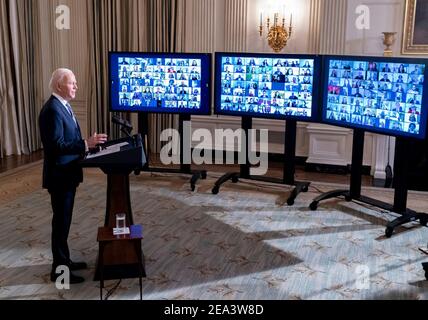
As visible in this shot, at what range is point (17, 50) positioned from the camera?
24.2 ft

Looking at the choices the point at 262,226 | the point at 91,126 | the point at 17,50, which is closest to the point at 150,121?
the point at 91,126

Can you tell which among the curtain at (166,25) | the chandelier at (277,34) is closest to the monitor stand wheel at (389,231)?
the chandelier at (277,34)

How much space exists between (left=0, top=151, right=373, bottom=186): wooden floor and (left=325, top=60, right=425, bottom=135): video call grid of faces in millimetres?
1363

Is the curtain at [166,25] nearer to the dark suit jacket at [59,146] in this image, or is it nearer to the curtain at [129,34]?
the curtain at [129,34]

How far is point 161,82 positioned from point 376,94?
2.31m

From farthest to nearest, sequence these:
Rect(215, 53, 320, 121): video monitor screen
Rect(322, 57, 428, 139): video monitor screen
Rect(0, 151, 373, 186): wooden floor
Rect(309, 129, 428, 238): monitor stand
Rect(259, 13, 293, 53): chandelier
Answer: Rect(259, 13, 293, 53): chandelier, Rect(0, 151, 373, 186): wooden floor, Rect(215, 53, 320, 121): video monitor screen, Rect(309, 129, 428, 238): monitor stand, Rect(322, 57, 428, 139): video monitor screen

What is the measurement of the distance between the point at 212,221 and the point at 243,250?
2.37 feet

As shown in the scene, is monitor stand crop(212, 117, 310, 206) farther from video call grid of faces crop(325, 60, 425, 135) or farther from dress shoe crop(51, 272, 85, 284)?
dress shoe crop(51, 272, 85, 284)

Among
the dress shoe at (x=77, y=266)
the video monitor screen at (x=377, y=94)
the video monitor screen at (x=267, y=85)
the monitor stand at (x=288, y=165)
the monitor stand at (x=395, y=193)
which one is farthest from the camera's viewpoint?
the monitor stand at (x=288, y=165)

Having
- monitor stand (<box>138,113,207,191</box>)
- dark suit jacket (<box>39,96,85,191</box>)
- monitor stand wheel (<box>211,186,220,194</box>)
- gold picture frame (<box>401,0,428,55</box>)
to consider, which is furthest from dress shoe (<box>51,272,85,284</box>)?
gold picture frame (<box>401,0,428,55</box>)

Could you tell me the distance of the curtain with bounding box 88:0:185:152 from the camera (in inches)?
287

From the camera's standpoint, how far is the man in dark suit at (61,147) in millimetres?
3438

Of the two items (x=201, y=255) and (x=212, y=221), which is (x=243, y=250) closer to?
(x=201, y=255)

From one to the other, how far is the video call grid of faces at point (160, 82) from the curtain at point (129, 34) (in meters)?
1.40
